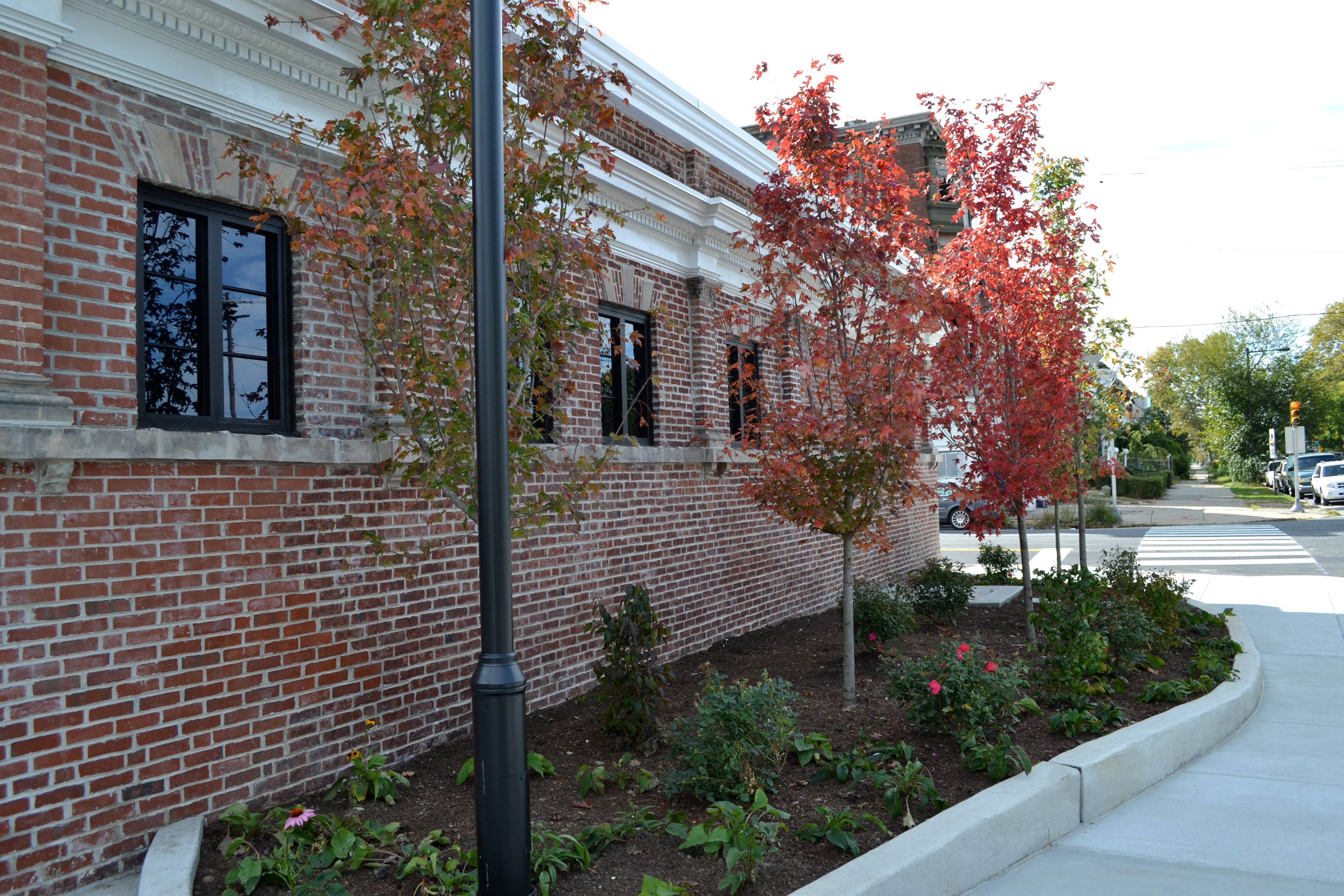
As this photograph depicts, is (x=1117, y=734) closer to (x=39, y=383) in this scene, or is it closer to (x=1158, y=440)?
(x=39, y=383)

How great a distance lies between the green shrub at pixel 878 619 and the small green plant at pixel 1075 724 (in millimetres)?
2596

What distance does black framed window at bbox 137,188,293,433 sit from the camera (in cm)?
490

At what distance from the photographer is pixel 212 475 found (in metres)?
4.86

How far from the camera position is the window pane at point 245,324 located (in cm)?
529

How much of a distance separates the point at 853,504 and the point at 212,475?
5.37m

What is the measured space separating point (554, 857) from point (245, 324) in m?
3.50

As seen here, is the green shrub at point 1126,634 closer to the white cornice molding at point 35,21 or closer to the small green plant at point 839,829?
the small green plant at point 839,829

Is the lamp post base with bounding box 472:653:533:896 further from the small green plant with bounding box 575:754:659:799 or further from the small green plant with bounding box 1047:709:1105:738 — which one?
the small green plant with bounding box 1047:709:1105:738

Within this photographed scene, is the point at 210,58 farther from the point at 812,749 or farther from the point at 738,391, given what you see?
the point at 738,391

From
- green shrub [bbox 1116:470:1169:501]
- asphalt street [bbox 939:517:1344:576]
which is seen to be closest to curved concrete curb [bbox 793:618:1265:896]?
asphalt street [bbox 939:517:1344:576]

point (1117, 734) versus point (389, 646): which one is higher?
point (389, 646)

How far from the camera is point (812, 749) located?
5.52 m

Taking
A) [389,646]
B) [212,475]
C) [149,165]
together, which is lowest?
[389,646]

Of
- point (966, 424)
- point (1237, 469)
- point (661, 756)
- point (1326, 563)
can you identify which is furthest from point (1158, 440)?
point (661, 756)
